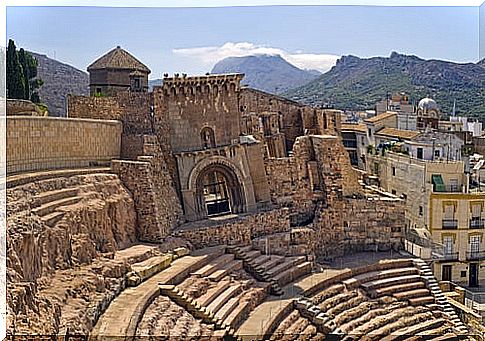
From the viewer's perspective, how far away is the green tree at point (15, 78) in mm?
9625

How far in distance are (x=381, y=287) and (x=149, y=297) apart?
3748 mm

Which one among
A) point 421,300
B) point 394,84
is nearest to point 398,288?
point 421,300

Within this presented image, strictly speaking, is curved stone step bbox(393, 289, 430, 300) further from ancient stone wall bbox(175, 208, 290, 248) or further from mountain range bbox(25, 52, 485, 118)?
mountain range bbox(25, 52, 485, 118)

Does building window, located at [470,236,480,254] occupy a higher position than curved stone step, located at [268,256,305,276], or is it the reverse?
curved stone step, located at [268,256,305,276]

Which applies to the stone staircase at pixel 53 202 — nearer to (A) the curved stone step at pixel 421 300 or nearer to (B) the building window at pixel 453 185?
(A) the curved stone step at pixel 421 300

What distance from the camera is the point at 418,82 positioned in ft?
54.3

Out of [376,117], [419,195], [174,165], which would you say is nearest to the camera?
[174,165]

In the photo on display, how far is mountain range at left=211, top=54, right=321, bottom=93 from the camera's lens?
10.4 m

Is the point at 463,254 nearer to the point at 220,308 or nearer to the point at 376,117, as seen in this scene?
the point at 376,117

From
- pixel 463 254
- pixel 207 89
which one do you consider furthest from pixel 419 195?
pixel 207 89

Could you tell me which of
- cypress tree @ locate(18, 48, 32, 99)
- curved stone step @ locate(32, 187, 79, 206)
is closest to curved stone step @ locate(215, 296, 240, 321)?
curved stone step @ locate(32, 187, 79, 206)

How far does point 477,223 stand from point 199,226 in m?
5.57

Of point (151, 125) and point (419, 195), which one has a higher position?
point (151, 125)

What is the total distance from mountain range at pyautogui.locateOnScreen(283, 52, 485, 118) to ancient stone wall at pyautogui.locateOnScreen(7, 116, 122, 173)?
15.1ft
